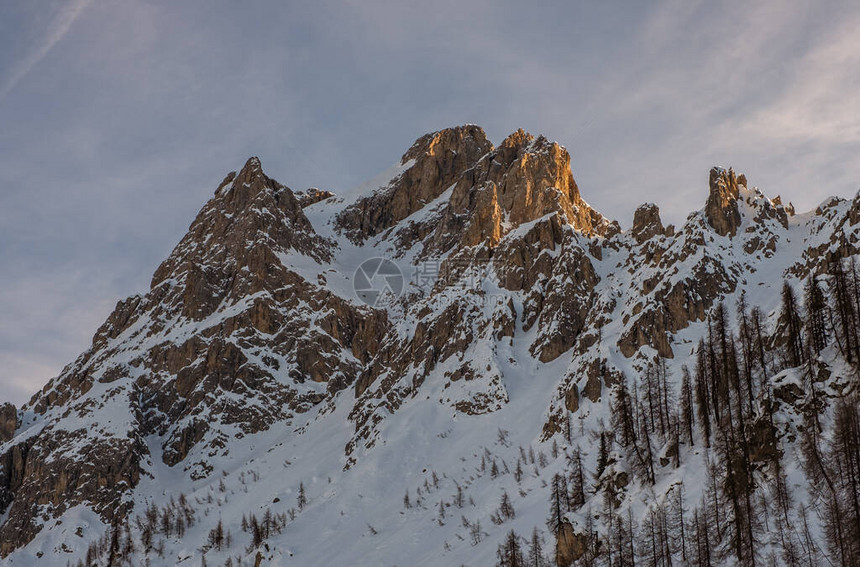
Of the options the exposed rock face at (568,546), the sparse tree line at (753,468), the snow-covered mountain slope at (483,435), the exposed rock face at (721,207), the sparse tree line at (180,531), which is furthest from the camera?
the exposed rock face at (721,207)

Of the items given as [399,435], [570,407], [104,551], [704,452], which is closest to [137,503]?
[104,551]

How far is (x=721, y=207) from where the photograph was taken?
180 metres

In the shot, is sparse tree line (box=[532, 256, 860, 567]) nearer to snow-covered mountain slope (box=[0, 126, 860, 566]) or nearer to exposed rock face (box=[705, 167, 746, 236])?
snow-covered mountain slope (box=[0, 126, 860, 566])

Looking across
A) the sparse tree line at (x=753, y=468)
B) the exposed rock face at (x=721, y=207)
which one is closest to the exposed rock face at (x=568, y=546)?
the sparse tree line at (x=753, y=468)

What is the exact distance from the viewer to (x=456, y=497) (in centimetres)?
13212

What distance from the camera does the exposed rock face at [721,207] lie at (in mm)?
179375

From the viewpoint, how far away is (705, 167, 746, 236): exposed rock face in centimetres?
17938

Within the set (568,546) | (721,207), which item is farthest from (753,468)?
(721,207)

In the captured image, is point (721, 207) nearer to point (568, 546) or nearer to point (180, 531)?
point (568, 546)

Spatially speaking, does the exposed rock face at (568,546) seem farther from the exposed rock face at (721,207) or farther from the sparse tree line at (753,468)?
the exposed rock face at (721,207)

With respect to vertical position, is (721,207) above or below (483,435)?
above

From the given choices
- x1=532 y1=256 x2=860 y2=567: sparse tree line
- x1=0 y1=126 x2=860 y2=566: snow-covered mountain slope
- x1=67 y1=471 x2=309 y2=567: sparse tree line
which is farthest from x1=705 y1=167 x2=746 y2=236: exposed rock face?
x1=67 y1=471 x2=309 y2=567: sparse tree line

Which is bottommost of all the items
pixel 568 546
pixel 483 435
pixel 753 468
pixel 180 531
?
pixel 568 546

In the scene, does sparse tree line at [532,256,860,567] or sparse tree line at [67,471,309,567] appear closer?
sparse tree line at [532,256,860,567]
